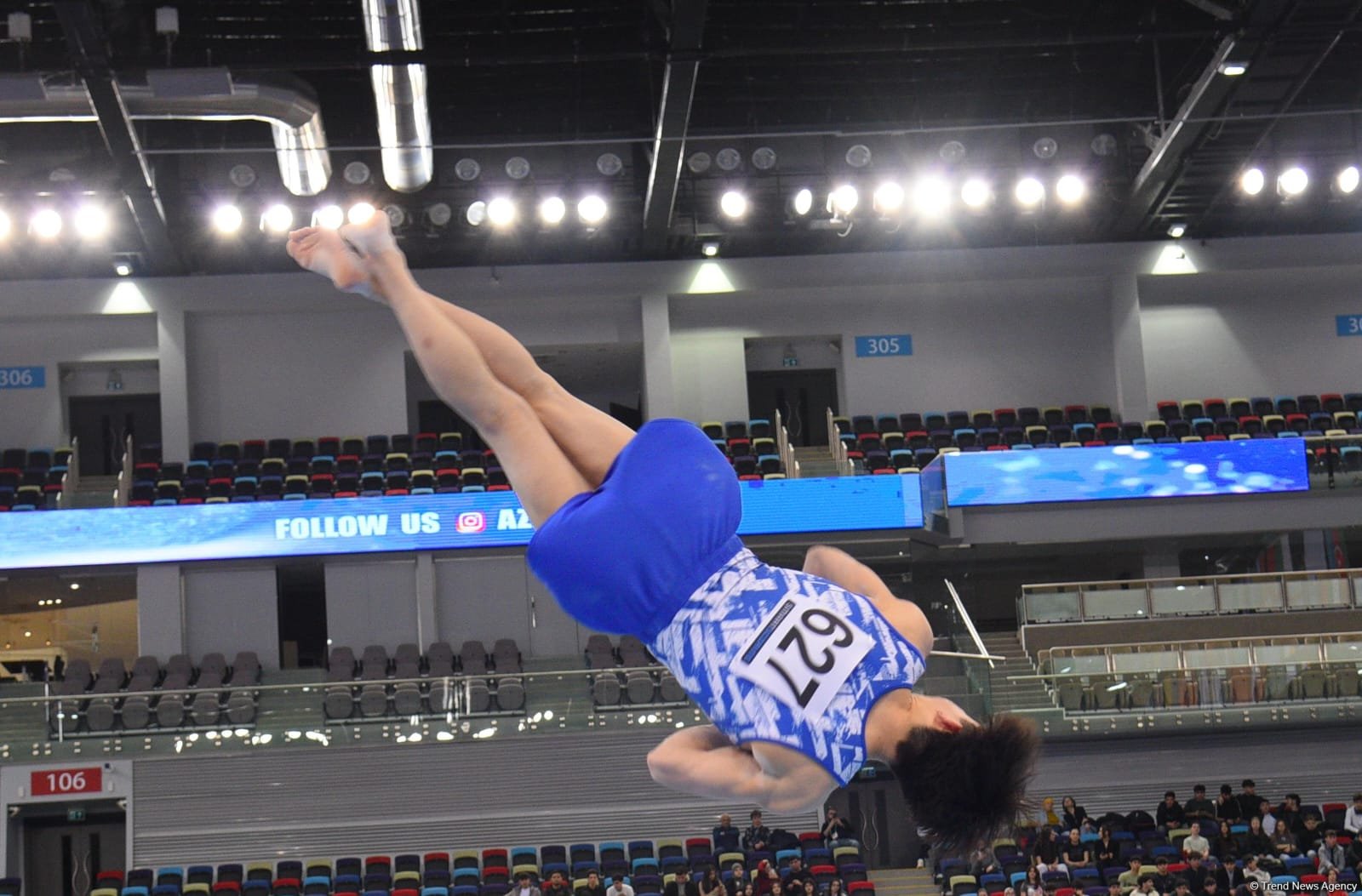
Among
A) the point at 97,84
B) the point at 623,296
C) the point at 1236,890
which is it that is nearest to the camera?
the point at 1236,890

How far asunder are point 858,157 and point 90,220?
10.4 meters

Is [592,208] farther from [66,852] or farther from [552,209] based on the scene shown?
[66,852]

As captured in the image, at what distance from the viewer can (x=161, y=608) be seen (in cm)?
2197

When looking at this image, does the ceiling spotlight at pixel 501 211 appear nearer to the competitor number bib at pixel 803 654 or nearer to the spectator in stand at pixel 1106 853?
the spectator in stand at pixel 1106 853

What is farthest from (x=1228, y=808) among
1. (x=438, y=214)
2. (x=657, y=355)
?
(x=438, y=214)

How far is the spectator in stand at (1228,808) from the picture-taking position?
15.8 m

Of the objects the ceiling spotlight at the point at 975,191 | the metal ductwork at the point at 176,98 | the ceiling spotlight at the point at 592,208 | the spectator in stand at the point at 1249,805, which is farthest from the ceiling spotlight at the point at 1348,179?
the metal ductwork at the point at 176,98

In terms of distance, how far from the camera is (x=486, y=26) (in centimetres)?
1917

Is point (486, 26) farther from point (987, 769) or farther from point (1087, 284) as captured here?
point (987, 769)

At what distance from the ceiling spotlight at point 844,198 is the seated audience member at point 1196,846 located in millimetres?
10141

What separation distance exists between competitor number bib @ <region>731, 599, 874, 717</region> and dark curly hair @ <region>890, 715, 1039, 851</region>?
247 mm

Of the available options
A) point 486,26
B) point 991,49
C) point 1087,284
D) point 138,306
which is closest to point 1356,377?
point 1087,284

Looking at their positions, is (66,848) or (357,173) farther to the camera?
(357,173)

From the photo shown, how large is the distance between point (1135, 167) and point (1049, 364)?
13.7 ft
